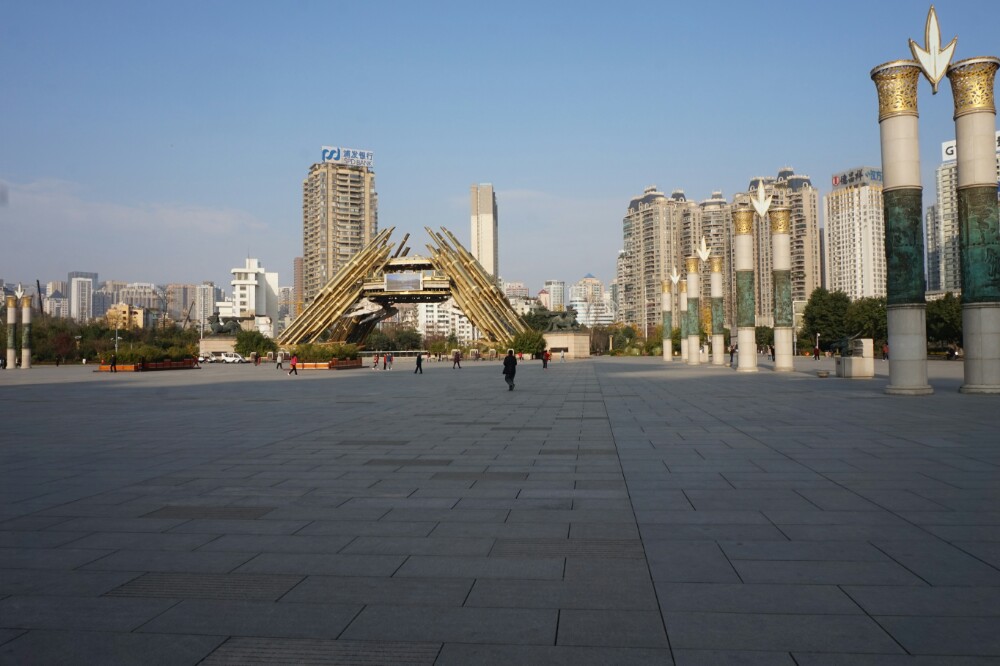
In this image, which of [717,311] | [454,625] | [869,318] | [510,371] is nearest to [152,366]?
[510,371]

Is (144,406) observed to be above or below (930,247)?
below

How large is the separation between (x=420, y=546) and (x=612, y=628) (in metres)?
1.96

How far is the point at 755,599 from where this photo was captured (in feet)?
13.8

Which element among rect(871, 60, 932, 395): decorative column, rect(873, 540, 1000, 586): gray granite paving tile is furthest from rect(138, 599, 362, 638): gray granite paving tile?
rect(871, 60, 932, 395): decorative column

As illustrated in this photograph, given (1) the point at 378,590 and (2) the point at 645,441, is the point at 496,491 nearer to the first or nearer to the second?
(1) the point at 378,590

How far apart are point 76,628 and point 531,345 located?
64531 millimetres

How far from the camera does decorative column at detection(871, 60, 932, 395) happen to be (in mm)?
19219

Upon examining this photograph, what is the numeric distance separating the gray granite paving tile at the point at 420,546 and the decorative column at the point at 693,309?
143ft

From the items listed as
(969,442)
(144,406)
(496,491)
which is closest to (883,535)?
(496,491)

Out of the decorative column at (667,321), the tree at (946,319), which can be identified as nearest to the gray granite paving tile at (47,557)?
the decorative column at (667,321)

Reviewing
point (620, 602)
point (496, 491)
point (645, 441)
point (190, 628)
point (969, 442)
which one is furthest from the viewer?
point (645, 441)

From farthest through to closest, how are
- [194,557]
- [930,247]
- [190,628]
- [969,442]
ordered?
[930,247]
[969,442]
[194,557]
[190,628]

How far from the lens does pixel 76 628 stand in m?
3.85

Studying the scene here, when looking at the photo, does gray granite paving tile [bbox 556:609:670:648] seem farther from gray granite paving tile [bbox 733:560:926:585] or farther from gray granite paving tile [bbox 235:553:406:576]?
gray granite paving tile [bbox 235:553:406:576]
